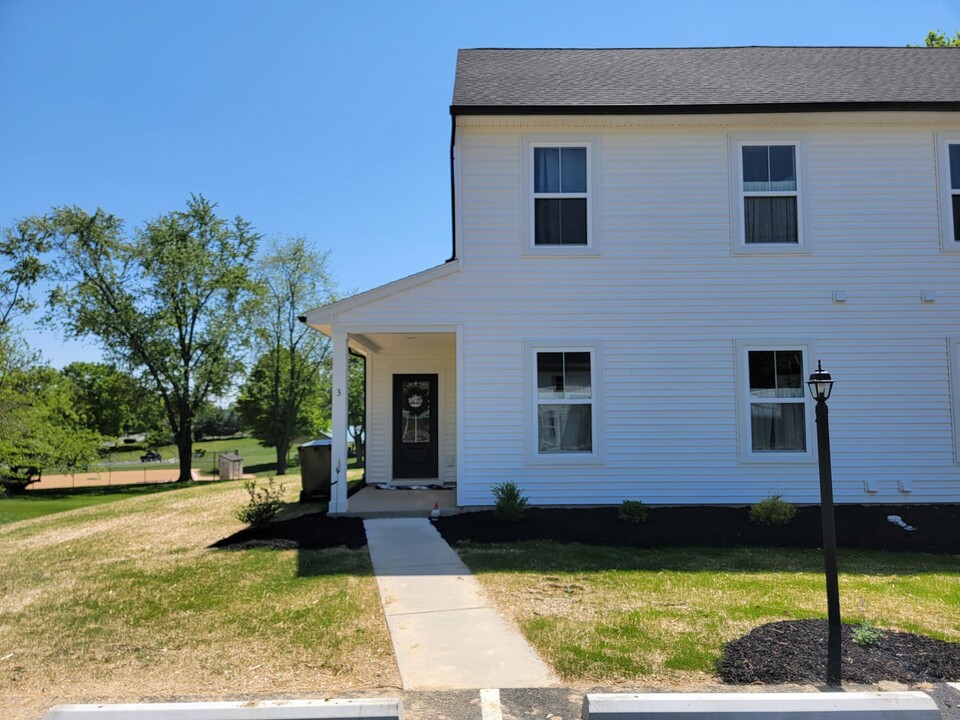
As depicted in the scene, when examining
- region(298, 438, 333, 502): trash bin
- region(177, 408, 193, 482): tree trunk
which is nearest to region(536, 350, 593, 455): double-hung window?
region(298, 438, 333, 502): trash bin

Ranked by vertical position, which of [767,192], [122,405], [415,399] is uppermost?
[767,192]

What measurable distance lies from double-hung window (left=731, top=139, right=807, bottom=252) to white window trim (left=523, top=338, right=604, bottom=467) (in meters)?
2.94

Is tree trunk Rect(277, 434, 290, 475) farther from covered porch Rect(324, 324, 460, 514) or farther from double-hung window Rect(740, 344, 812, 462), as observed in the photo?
double-hung window Rect(740, 344, 812, 462)

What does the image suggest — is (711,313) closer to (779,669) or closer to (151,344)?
(779,669)

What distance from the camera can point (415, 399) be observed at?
13.2m

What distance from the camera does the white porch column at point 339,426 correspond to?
31.7 ft

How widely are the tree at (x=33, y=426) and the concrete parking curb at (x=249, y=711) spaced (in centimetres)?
2201

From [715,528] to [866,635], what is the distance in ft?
13.3

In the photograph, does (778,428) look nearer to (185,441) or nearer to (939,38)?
(939,38)

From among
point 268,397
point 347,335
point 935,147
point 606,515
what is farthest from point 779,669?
point 268,397

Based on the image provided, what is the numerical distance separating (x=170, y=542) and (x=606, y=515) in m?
5.90

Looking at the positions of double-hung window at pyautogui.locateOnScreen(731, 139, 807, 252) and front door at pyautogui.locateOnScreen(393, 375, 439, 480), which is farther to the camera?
front door at pyautogui.locateOnScreen(393, 375, 439, 480)

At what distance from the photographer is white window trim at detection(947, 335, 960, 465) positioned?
9.95m

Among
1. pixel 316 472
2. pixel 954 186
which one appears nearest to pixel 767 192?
pixel 954 186
